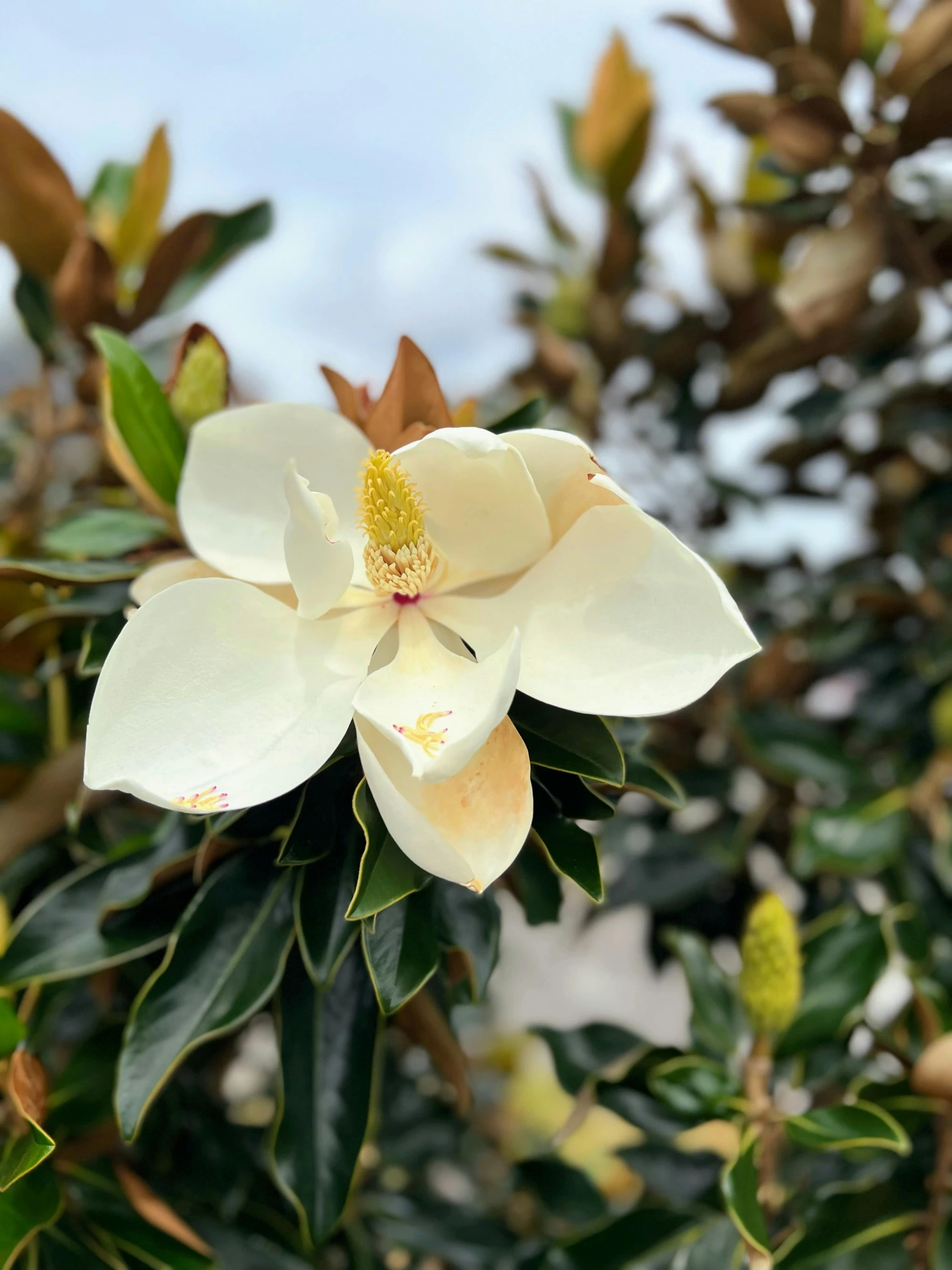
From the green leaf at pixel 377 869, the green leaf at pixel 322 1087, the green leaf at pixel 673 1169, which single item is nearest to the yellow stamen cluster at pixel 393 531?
the green leaf at pixel 377 869

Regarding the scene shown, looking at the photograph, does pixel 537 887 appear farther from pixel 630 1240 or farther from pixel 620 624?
pixel 630 1240

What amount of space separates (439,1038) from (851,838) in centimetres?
47

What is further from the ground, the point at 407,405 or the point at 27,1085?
the point at 407,405

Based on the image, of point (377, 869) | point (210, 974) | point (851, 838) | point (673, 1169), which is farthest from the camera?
point (851, 838)

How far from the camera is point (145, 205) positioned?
93 centimetres

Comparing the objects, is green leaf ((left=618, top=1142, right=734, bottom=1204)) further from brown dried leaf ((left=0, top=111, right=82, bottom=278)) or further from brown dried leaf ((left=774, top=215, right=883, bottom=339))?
brown dried leaf ((left=0, top=111, right=82, bottom=278))

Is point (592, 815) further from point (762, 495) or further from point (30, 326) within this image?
point (762, 495)

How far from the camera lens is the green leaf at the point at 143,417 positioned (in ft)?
1.89

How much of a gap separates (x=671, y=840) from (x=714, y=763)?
0.41 ft

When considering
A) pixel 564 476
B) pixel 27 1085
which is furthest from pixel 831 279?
pixel 27 1085

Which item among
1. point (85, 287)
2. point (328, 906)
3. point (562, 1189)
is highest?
point (85, 287)

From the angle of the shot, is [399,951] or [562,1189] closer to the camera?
[399,951]

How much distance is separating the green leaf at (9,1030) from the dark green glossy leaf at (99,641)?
A: 0.19 meters

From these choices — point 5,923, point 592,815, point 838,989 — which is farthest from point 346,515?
point 838,989
